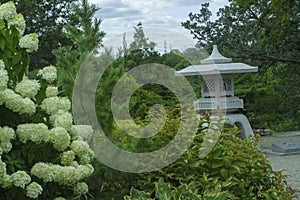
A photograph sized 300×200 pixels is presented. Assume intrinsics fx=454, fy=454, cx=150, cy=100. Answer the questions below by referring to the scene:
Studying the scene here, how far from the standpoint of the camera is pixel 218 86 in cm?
902

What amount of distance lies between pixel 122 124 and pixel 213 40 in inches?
432

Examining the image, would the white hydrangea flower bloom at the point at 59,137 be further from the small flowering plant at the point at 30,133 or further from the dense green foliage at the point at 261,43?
the dense green foliage at the point at 261,43

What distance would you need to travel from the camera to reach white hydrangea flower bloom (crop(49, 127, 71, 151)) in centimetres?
233

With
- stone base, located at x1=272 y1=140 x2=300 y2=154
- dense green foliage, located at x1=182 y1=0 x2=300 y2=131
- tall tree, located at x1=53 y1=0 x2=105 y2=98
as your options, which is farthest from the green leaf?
dense green foliage, located at x1=182 y1=0 x2=300 y2=131

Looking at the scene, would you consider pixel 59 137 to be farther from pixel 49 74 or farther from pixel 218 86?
pixel 218 86

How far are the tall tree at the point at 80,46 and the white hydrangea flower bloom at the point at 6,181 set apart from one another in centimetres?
119

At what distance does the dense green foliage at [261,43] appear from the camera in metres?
10.9

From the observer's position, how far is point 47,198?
8.62 ft

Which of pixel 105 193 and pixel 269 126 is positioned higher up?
pixel 105 193

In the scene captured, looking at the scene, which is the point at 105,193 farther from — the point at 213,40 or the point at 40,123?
the point at 213,40

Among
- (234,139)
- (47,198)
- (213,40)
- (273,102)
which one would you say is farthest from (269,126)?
(47,198)

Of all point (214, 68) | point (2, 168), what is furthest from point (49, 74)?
point (214, 68)

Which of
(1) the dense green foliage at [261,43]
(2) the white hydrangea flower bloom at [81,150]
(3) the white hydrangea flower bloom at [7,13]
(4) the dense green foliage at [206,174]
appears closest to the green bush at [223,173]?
(4) the dense green foliage at [206,174]

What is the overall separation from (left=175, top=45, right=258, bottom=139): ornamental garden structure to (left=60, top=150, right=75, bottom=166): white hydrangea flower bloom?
643 cm
